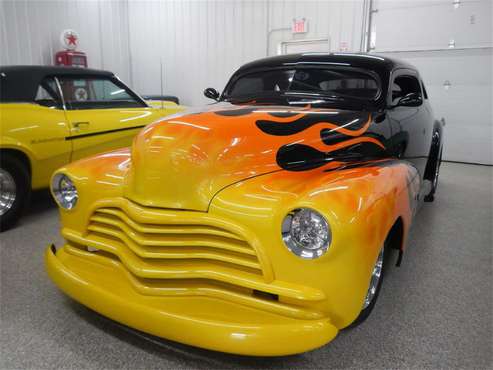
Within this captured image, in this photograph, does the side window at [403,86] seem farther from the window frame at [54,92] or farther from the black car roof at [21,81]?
the black car roof at [21,81]

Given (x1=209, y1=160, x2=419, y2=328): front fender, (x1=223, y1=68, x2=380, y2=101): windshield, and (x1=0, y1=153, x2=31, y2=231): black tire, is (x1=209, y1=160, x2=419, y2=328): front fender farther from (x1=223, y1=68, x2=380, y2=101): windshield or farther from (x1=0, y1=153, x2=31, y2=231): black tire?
(x1=0, y1=153, x2=31, y2=231): black tire

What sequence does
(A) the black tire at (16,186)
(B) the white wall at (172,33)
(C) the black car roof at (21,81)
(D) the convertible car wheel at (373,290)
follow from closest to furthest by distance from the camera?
(D) the convertible car wheel at (373,290), (A) the black tire at (16,186), (C) the black car roof at (21,81), (B) the white wall at (172,33)

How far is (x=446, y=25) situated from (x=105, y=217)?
6.62 metres

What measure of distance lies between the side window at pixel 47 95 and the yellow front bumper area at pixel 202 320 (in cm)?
240

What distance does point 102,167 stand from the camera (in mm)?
1965

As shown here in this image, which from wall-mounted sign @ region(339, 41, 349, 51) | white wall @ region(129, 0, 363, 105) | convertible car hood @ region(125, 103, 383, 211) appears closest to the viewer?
convertible car hood @ region(125, 103, 383, 211)

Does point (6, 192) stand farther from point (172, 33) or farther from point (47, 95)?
point (172, 33)

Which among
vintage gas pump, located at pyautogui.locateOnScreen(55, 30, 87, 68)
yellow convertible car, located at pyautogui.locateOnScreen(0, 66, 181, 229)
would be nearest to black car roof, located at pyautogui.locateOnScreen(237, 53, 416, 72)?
yellow convertible car, located at pyautogui.locateOnScreen(0, 66, 181, 229)

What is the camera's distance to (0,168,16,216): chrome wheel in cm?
308

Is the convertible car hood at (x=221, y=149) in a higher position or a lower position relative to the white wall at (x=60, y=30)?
lower

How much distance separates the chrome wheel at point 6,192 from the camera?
3084mm

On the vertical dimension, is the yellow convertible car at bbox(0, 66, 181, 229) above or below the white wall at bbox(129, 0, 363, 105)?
below

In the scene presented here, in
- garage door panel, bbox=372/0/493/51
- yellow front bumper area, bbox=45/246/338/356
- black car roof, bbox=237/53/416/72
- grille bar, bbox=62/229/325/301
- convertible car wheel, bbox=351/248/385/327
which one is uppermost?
garage door panel, bbox=372/0/493/51

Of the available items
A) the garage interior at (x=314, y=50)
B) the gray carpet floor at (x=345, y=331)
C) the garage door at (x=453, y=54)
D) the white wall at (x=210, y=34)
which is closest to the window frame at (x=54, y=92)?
the garage interior at (x=314, y=50)
